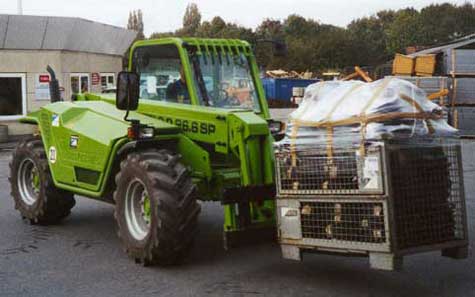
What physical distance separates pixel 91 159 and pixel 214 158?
1434mm

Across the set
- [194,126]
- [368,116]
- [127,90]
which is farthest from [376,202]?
[127,90]

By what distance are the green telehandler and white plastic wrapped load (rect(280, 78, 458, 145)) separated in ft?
2.93

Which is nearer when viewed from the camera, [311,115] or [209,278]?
[311,115]

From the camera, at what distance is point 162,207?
6910mm

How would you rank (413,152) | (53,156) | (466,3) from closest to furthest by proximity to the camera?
(413,152)
(53,156)
(466,3)

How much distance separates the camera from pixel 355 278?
695cm

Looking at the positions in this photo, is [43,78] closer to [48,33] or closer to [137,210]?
[48,33]

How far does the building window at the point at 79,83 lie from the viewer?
25.0 m

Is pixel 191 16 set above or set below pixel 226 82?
above

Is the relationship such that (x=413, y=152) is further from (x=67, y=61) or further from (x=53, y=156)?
(x=67, y=61)

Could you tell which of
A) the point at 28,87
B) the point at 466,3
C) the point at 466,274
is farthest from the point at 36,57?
the point at 466,3

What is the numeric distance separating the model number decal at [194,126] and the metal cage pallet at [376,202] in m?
1.25

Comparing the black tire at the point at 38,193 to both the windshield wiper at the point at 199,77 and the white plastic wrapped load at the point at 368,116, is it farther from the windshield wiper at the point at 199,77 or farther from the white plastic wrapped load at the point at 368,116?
the white plastic wrapped load at the point at 368,116

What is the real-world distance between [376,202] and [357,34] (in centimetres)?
8475
